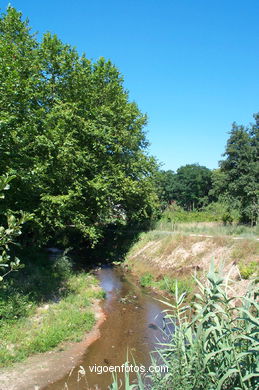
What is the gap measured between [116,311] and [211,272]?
10.9 meters

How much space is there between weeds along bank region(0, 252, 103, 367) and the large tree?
9.13 ft

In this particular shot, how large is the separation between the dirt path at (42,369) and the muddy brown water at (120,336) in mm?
219

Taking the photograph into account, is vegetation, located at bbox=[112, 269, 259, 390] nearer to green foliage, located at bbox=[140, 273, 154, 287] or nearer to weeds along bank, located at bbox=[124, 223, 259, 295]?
weeds along bank, located at bbox=[124, 223, 259, 295]

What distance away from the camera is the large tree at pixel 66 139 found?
12.0m

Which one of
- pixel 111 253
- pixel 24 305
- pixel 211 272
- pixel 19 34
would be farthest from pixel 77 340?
pixel 19 34

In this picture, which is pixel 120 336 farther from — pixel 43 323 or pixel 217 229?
pixel 217 229

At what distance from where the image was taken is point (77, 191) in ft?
54.7

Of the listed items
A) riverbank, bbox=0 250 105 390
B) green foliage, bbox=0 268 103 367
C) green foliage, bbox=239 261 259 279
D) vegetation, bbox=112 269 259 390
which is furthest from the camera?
green foliage, bbox=239 261 259 279

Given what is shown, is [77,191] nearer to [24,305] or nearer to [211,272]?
[24,305]

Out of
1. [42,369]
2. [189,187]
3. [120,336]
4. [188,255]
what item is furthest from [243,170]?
[189,187]

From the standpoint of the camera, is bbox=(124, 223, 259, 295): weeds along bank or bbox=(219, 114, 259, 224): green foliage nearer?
bbox=(124, 223, 259, 295): weeds along bank

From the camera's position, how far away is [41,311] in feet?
35.7

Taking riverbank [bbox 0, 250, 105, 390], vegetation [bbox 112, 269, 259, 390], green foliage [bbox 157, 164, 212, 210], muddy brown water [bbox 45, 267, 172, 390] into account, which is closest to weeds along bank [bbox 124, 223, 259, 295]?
muddy brown water [bbox 45, 267, 172, 390]

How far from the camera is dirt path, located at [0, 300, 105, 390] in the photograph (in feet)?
23.4
